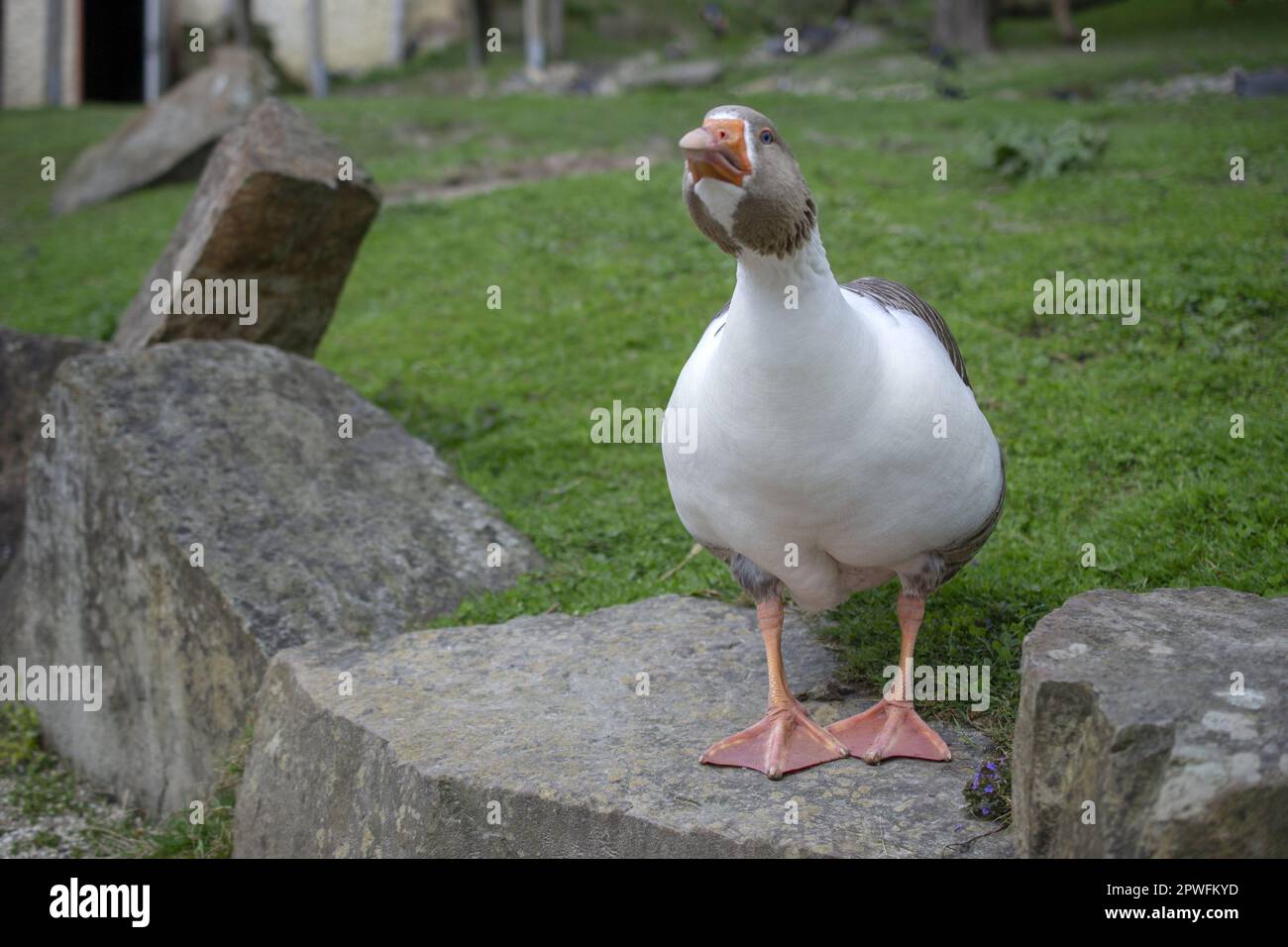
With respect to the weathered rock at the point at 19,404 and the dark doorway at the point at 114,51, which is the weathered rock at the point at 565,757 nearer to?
the weathered rock at the point at 19,404

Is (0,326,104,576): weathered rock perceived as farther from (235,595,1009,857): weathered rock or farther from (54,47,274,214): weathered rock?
(54,47,274,214): weathered rock

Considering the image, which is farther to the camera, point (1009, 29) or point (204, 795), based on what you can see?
point (1009, 29)

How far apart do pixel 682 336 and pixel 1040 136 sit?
4.26m

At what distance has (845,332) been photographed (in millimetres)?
3396

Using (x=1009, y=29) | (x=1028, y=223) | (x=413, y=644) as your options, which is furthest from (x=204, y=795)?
(x=1009, y=29)

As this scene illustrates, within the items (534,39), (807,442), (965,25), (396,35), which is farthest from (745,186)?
(396,35)

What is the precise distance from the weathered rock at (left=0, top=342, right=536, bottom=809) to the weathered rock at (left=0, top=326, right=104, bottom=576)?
47.9 inches

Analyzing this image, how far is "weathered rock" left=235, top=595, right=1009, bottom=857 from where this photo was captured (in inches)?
140

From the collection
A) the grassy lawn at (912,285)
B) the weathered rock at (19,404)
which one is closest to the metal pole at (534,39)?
the grassy lawn at (912,285)

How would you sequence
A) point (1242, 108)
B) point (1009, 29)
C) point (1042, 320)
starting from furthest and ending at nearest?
1. point (1009, 29)
2. point (1242, 108)
3. point (1042, 320)

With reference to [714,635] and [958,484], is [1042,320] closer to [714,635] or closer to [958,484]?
[714,635]

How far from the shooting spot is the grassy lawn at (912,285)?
5.14 metres

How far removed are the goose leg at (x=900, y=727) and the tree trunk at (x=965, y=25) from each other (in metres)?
16.8

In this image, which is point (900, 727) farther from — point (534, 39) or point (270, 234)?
point (534, 39)
